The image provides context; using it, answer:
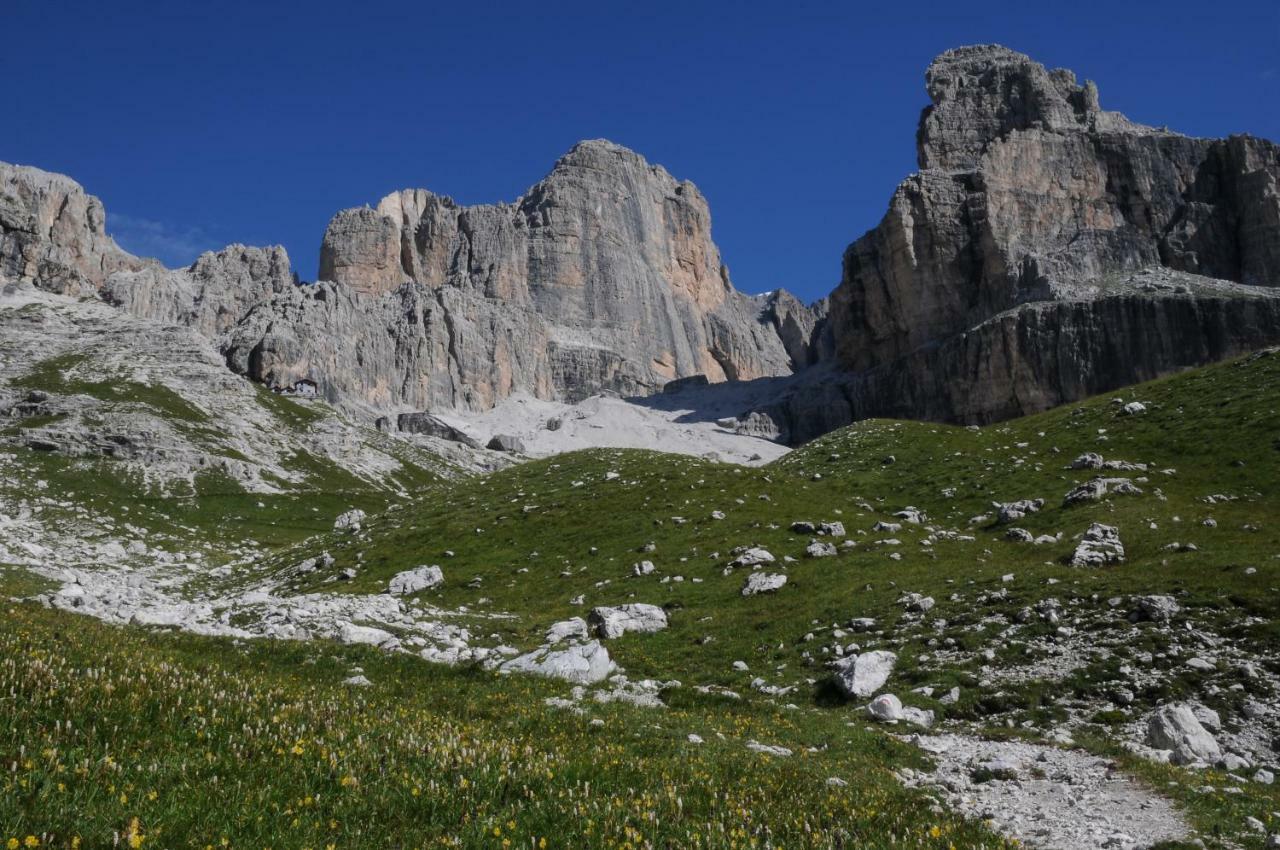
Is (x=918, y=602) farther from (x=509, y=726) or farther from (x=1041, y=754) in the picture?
(x=509, y=726)

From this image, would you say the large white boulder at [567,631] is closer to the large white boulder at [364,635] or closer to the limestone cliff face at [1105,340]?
the large white boulder at [364,635]

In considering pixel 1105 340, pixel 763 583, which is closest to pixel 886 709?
pixel 763 583

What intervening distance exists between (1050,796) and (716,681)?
1146 centimetres

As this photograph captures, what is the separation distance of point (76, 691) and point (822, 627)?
22.2 metres

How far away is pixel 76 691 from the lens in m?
8.44

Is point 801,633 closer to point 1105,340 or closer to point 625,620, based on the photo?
point 625,620

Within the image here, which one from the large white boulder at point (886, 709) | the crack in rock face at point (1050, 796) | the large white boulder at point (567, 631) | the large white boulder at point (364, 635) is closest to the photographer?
the crack in rock face at point (1050, 796)

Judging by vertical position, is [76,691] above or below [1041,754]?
above

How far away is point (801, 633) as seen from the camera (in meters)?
26.3

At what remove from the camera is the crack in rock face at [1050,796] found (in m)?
11.1

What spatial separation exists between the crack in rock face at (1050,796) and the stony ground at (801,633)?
87 millimetres

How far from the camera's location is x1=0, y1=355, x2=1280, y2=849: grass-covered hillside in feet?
23.4

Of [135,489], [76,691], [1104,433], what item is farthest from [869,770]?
[135,489]

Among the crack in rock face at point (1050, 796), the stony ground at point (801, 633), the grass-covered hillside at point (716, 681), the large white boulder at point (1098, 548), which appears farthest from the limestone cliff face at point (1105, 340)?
the crack in rock face at point (1050, 796)
